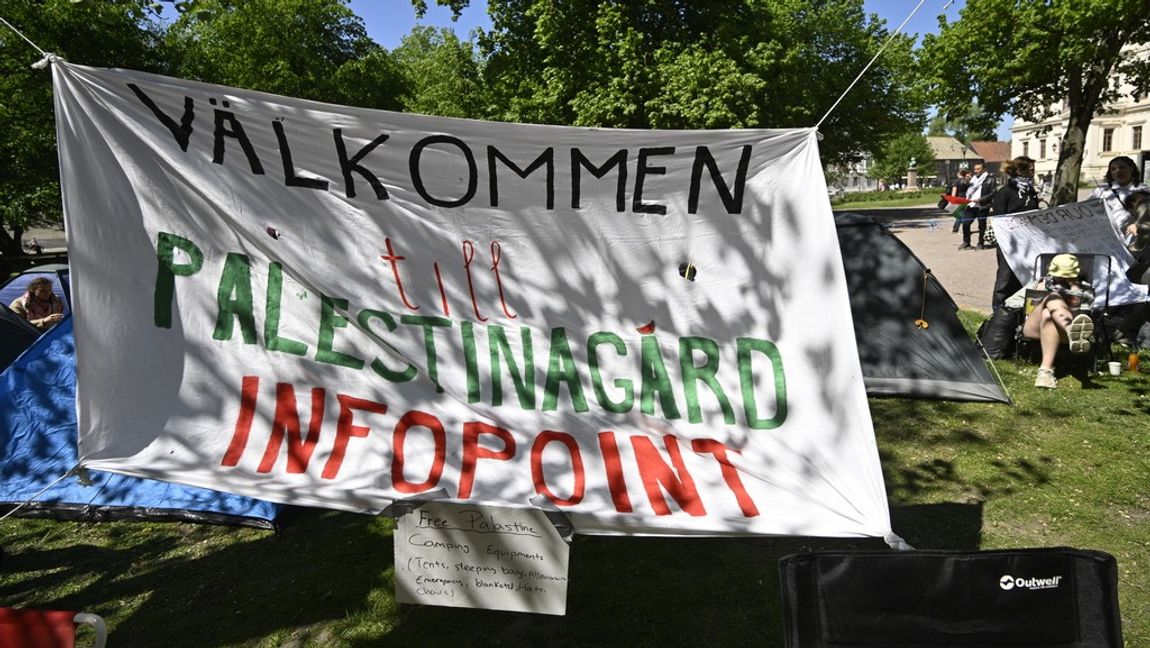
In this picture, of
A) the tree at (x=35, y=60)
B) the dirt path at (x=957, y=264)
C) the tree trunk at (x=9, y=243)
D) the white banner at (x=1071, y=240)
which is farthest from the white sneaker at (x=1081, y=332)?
the tree trunk at (x=9, y=243)

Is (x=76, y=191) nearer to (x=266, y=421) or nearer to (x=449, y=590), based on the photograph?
(x=266, y=421)

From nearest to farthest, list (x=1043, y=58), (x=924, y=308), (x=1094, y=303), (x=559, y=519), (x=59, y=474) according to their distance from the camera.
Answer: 1. (x=559, y=519)
2. (x=59, y=474)
3. (x=924, y=308)
4. (x=1094, y=303)
5. (x=1043, y=58)

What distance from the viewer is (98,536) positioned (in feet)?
14.4

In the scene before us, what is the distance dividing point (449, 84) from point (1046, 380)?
21.3m

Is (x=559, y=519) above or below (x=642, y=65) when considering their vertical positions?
below

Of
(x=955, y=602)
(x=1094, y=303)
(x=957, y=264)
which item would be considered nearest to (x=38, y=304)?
(x=955, y=602)

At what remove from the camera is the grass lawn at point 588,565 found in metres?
3.37

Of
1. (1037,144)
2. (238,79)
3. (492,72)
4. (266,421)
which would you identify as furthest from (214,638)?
(1037,144)

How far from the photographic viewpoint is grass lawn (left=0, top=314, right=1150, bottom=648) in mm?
3367

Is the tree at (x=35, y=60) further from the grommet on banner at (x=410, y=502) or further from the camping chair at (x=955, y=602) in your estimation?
the camping chair at (x=955, y=602)

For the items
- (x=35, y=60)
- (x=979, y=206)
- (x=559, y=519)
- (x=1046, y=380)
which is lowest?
(x=1046, y=380)

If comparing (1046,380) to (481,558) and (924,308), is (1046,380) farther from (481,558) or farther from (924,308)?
(481,558)

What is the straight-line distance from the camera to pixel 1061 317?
6320 mm

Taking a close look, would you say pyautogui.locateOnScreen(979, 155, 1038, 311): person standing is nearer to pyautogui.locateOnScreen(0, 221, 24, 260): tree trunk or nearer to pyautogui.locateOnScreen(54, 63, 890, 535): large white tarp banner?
pyautogui.locateOnScreen(54, 63, 890, 535): large white tarp banner
